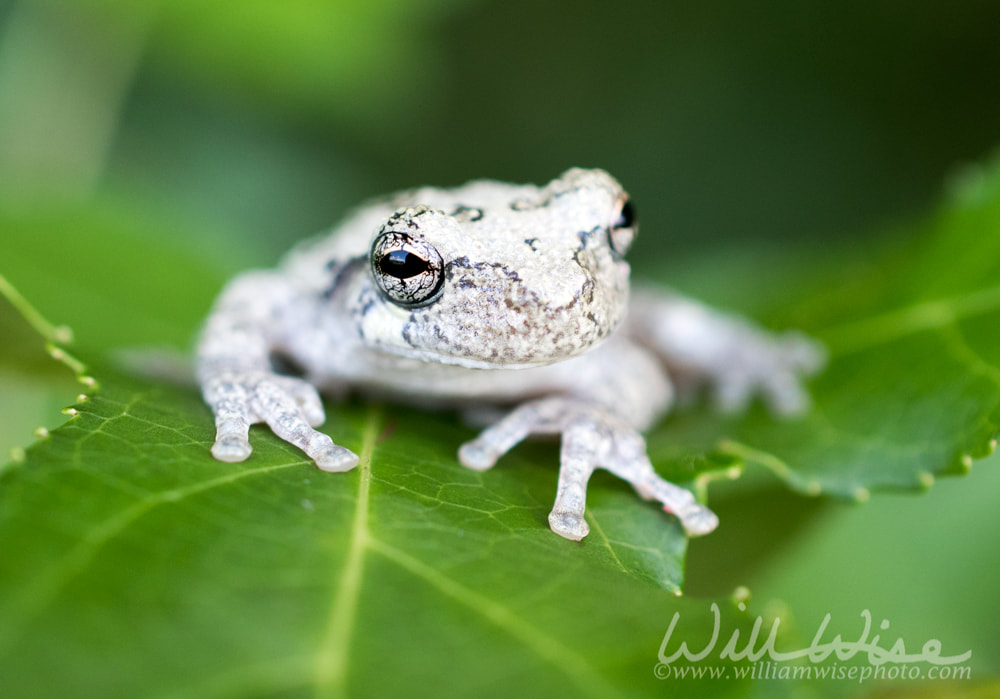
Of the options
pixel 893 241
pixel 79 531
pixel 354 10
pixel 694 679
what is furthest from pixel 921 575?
pixel 354 10

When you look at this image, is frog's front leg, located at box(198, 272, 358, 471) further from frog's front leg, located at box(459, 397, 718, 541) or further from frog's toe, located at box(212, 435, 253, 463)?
frog's front leg, located at box(459, 397, 718, 541)

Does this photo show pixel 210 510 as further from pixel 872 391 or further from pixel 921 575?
pixel 921 575

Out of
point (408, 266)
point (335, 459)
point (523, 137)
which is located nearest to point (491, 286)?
point (408, 266)

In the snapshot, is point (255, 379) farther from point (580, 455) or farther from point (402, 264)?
point (580, 455)

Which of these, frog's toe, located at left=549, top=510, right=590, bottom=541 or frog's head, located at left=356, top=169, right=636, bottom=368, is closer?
frog's toe, located at left=549, top=510, right=590, bottom=541

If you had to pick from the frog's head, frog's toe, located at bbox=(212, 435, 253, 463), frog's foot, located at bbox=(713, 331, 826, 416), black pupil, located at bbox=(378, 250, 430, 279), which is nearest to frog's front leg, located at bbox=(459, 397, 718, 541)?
the frog's head

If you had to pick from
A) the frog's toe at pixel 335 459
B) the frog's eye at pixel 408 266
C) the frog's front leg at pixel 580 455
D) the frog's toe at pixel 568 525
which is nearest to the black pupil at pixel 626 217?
the frog's front leg at pixel 580 455
